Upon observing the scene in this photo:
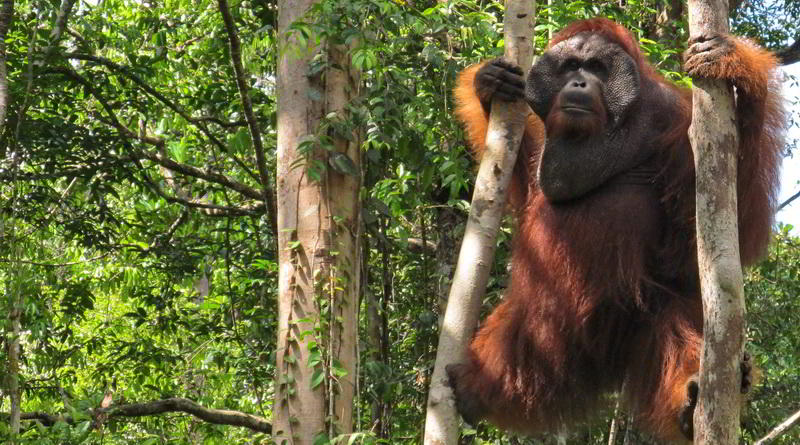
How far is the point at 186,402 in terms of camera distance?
4266 millimetres

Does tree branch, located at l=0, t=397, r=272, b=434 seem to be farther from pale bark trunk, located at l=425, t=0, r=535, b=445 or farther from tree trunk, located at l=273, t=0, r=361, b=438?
pale bark trunk, located at l=425, t=0, r=535, b=445

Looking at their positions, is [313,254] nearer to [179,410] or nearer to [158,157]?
[179,410]

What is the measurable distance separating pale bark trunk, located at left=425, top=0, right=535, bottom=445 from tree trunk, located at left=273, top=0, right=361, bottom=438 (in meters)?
0.52

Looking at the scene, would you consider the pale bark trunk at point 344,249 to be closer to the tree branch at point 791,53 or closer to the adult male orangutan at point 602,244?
the adult male orangutan at point 602,244

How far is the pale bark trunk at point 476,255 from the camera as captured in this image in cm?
325

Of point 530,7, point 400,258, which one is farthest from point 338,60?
point 400,258

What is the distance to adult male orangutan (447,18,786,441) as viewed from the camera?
3.74 meters

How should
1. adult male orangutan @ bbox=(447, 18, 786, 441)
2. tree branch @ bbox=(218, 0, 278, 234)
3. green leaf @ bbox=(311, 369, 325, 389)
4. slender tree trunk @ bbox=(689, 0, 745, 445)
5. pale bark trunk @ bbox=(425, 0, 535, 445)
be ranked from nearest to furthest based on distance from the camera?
slender tree trunk @ bbox=(689, 0, 745, 445)
pale bark trunk @ bbox=(425, 0, 535, 445)
green leaf @ bbox=(311, 369, 325, 389)
adult male orangutan @ bbox=(447, 18, 786, 441)
tree branch @ bbox=(218, 0, 278, 234)

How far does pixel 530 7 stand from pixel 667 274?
47.1 inches

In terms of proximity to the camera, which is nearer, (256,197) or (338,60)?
(338,60)

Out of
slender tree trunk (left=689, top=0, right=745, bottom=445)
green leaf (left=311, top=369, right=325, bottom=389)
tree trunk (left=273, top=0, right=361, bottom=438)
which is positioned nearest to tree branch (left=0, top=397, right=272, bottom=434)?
tree trunk (left=273, top=0, right=361, bottom=438)

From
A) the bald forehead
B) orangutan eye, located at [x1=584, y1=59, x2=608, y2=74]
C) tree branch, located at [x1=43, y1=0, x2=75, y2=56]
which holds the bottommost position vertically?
orangutan eye, located at [x1=584, y1=59, x2=608, y2=74]

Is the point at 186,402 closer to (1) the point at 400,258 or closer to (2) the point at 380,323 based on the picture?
(2) the point at 380,323

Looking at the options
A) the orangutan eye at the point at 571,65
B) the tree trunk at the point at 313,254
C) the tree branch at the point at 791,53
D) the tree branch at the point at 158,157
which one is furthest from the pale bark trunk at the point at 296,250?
the tree branch at the point at 791,53
